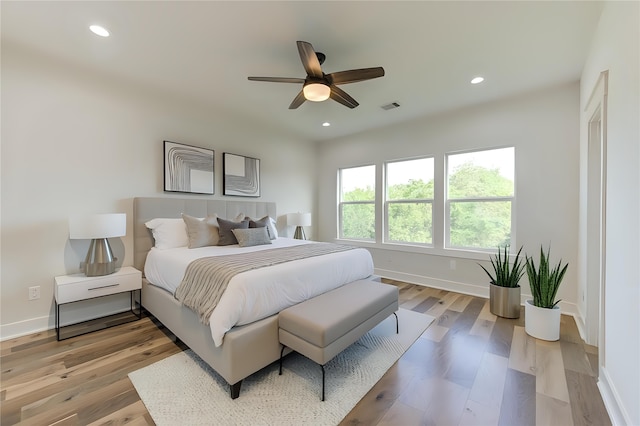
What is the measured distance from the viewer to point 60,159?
260 cm

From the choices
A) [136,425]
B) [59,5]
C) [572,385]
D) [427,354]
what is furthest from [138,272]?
[572,385]

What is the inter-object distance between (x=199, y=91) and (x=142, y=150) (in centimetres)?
102

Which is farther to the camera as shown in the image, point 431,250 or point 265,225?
point 431,250

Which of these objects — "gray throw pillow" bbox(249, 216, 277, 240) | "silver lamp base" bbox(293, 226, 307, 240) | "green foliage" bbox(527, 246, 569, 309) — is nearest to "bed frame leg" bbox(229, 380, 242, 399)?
"gray throw pillow" bbox(249, 216, 277, 240)

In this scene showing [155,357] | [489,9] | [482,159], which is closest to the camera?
[489,9]

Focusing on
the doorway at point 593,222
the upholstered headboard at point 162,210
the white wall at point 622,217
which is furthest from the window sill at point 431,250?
the upholstered headboard at point 162,210

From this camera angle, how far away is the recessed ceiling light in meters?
2.07

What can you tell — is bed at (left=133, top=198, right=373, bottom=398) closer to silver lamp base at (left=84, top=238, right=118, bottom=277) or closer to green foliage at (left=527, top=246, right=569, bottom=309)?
silver lamp base at (left=84, top=238, right=118, bottom=277)

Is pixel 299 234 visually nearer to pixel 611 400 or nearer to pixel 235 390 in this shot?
pixel 235 390

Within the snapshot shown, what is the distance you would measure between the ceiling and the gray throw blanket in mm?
1928

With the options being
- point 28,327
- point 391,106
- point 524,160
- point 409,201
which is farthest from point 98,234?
point 524,160

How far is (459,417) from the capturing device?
1487 millimetres

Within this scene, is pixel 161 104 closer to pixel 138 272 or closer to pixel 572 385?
pixel 138 272

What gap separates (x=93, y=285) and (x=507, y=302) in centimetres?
433
